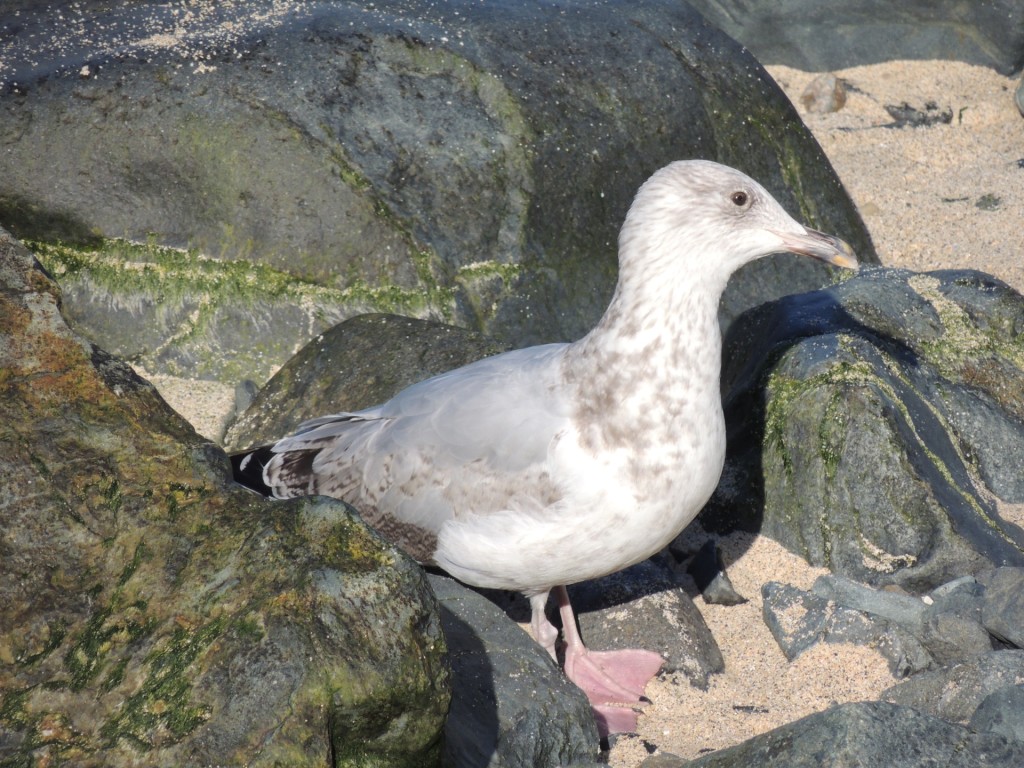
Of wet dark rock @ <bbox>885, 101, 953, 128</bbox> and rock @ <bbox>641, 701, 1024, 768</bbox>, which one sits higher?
rock @ <bbox>641, 701, 1024, 768</bbox>

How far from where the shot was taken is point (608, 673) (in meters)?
4.46

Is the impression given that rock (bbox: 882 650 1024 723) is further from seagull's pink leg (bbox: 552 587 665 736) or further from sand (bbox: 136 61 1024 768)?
seagull's pink leg (bbox: 552 587 665 736)

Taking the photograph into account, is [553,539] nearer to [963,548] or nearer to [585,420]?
[585,420]

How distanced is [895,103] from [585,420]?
6.03 m

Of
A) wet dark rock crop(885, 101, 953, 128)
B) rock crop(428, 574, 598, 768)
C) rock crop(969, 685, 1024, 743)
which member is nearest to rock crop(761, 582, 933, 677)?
rock crop(969, 685, 1024, 743)

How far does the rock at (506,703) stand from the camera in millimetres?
3463

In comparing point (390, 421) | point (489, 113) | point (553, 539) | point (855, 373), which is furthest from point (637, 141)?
point (553, 539)

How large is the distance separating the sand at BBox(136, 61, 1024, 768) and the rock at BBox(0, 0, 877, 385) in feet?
1.69

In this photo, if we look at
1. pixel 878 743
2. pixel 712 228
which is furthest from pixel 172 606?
pixel 712 228

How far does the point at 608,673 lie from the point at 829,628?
0.81m

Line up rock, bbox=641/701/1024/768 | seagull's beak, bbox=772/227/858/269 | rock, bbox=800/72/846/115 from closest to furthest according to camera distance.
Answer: rock, bbox=641/701/1024/768
seagull's beak, bbox=772/227/858/269
rock, bbox=800/72/846/115

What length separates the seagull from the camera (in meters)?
4.05

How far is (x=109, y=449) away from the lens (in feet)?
10.6

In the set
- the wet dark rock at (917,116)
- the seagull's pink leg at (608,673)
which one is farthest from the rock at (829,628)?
the wet dark rock at (917,116)
